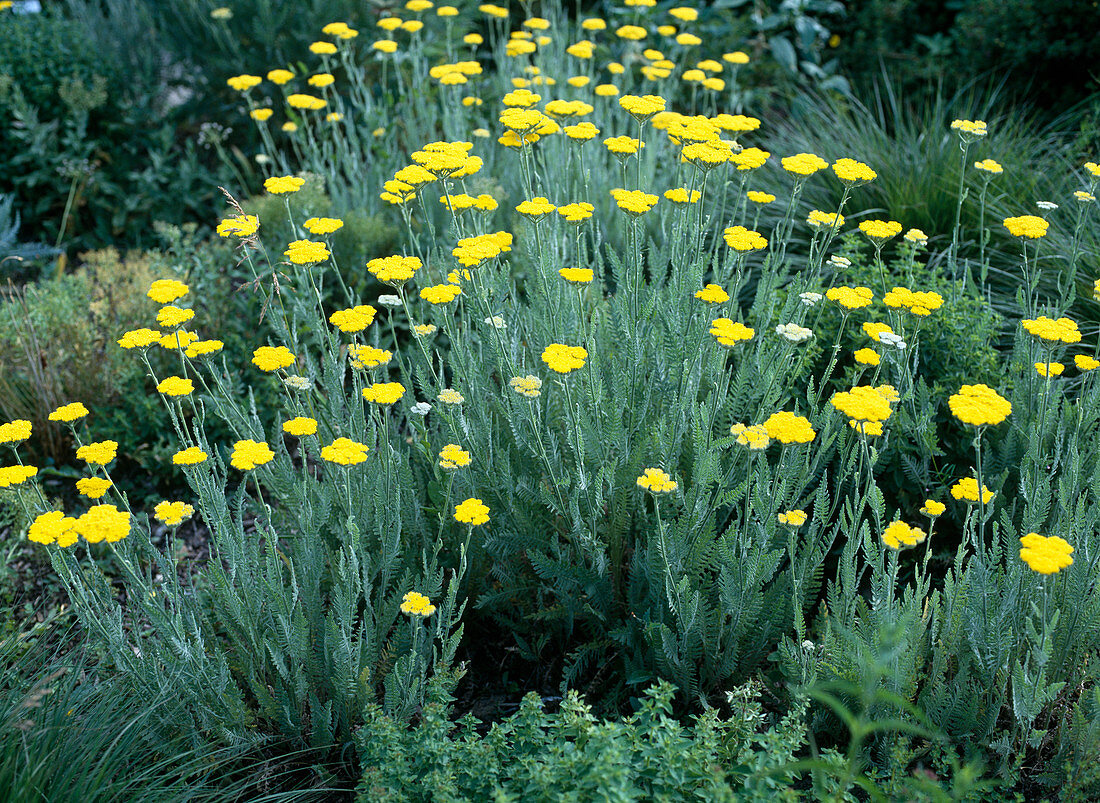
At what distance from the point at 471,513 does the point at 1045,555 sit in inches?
43.2

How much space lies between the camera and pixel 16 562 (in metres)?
3.03

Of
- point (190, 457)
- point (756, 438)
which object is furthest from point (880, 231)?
point (190, 457)

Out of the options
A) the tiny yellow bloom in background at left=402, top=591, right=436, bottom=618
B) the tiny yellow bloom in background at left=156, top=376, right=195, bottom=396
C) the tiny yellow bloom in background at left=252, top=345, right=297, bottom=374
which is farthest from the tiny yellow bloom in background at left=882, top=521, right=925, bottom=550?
the tiny yellow bloom in background at left=156, top=376, right=195, bottom=396

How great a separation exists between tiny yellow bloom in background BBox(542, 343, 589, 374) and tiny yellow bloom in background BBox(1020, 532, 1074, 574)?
931 mm

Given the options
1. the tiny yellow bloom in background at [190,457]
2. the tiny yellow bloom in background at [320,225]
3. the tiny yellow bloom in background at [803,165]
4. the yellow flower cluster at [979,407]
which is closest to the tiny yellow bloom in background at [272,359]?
the tiny yellow bloom in background at [190,457]

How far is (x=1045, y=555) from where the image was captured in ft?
5.00

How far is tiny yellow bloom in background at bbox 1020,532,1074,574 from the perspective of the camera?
4.88 ft

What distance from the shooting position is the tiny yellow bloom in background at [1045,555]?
149 centimetres

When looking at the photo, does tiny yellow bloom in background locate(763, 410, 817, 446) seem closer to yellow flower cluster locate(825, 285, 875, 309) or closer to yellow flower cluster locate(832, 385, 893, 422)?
yellow flower cluster locate(832, 385, 893, 422)

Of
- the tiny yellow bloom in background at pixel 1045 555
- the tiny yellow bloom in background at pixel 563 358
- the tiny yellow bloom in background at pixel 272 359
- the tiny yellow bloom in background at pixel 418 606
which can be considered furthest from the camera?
the tiny yellow bloom in background at pixel 272 359

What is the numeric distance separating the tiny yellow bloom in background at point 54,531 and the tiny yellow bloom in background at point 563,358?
3.32ft

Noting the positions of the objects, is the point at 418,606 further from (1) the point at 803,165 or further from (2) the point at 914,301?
(1) the point at 803,165

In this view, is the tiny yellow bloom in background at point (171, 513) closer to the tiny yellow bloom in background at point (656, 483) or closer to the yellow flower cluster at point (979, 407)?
the tiny yellow bloom in background at point (656, 483)

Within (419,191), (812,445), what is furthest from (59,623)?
(812,445)
